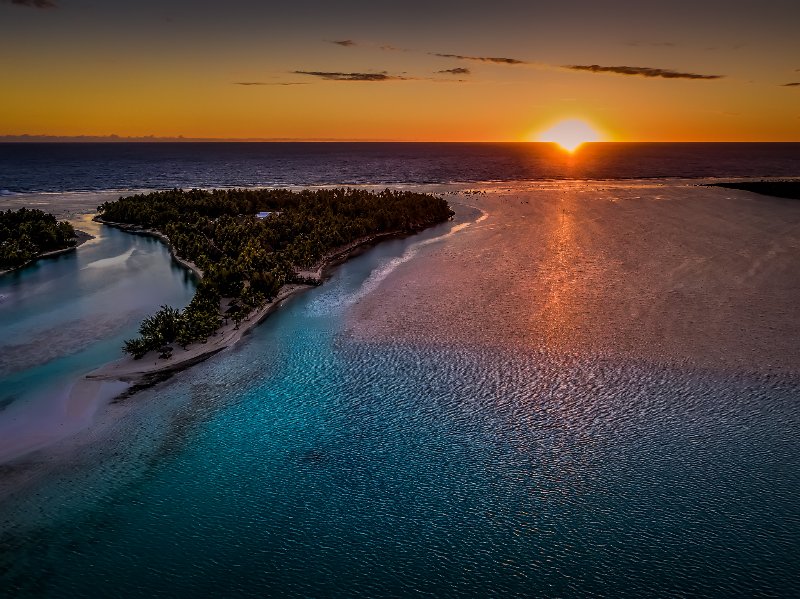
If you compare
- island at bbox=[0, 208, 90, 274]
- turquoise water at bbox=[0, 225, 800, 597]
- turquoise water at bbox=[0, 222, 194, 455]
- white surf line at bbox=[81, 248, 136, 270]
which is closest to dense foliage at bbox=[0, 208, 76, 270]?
island at bbox=[0, 208, 90, 274]

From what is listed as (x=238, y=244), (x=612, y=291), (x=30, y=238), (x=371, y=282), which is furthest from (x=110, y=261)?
(x=612, y=291)

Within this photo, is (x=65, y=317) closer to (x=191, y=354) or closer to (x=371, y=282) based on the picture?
(x=191, y=354)

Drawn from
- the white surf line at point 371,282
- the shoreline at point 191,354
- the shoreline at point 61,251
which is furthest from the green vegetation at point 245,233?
the shoreline at point 61,251

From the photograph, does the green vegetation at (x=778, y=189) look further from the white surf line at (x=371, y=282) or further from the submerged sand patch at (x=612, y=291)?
the white surf line at (x=371, y=282)

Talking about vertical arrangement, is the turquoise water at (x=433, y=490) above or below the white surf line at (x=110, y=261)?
below

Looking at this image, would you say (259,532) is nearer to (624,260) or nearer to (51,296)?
(51,296)

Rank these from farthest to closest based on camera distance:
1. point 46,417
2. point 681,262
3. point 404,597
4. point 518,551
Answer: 1. point 681,262
2. point 46,417
3. point 518,551
4. point 404,597

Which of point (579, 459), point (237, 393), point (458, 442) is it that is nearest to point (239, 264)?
point (237, 393)
